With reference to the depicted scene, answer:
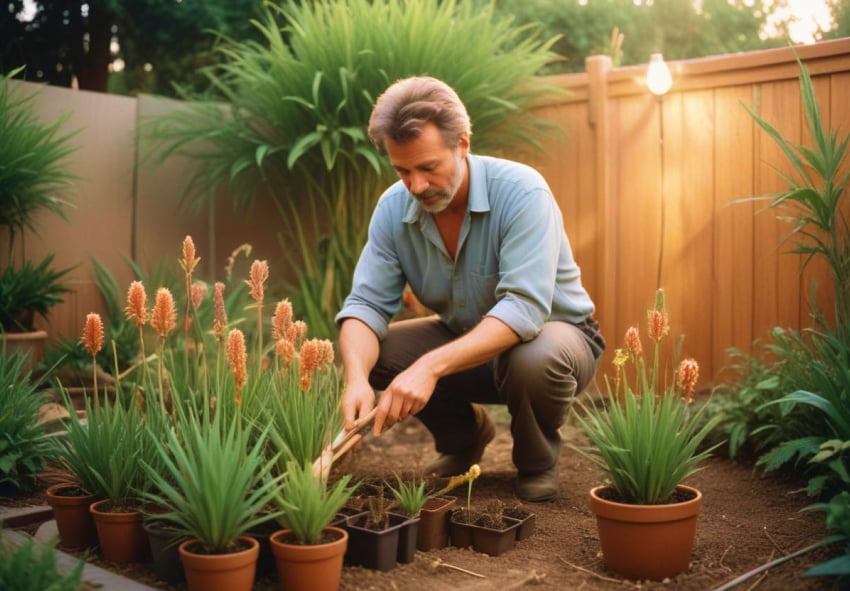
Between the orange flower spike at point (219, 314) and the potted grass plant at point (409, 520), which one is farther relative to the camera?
the orange flower spike at point (219, 314)

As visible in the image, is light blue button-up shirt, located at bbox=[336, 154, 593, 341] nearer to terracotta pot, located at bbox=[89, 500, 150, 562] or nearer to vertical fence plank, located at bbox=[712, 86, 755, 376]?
terracotta pot, located at bbox=[89, 500, 150, 562]

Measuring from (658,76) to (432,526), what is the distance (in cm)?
280

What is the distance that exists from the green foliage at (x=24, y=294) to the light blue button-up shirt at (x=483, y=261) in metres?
1.96

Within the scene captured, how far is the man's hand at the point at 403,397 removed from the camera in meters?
2.33

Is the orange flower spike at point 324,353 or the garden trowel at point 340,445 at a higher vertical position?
the orange flower spike at point 324,353

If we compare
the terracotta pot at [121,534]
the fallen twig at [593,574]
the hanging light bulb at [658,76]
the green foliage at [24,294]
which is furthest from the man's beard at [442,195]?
the green foliage at [24,294]

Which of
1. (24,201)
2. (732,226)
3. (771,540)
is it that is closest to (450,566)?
(771,540)

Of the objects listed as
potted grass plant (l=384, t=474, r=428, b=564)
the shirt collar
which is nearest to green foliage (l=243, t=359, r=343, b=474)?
potted grass plant (l=384, t=474, r=428, b=564)

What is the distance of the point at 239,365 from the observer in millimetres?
2066

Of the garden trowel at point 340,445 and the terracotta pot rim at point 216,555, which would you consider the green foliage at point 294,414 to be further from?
the terracotta pot rim at point 216,555

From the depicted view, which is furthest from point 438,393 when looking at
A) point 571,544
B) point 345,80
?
point 345,80

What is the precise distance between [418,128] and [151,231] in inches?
118

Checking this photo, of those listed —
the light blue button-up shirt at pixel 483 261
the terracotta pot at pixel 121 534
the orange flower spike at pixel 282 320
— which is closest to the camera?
the terracotta pot at pixel 121 534

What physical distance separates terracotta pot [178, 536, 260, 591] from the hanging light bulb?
3255mm
